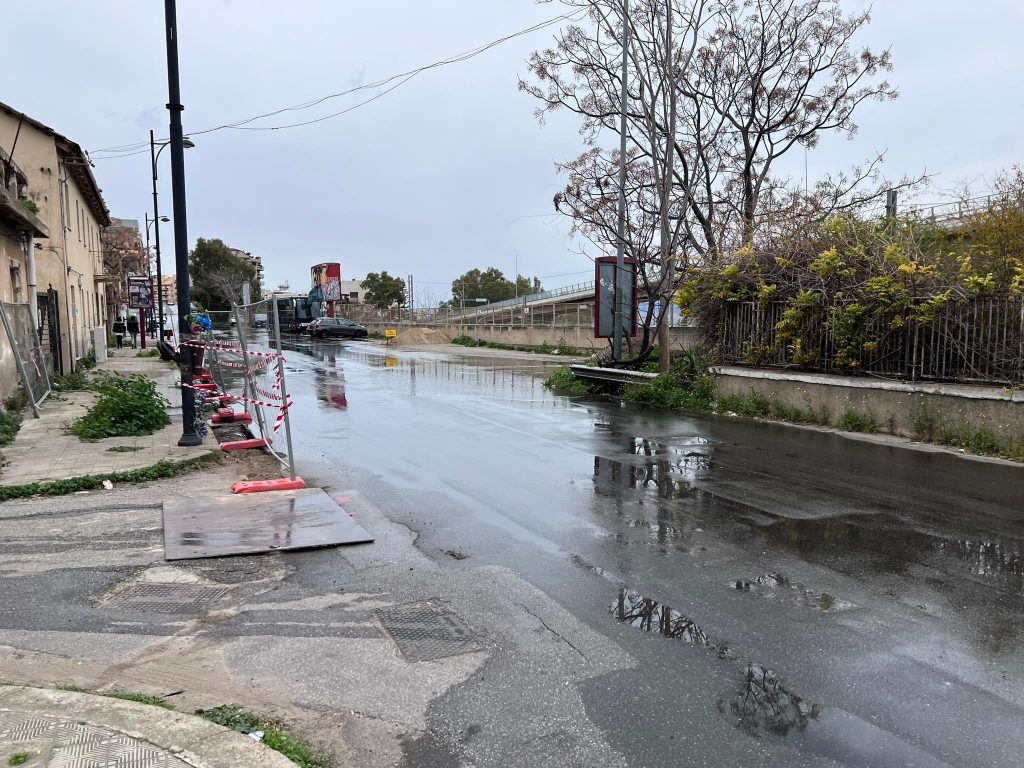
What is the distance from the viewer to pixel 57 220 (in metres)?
23.8

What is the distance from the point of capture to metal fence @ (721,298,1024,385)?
35.7 ft

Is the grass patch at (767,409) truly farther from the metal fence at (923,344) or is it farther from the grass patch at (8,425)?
the grass patch at (8,425)

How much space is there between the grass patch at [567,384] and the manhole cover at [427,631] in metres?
13.2

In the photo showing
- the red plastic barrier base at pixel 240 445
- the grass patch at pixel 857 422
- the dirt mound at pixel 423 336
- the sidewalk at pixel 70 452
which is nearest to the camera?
the sidewalk at pixel 70 452

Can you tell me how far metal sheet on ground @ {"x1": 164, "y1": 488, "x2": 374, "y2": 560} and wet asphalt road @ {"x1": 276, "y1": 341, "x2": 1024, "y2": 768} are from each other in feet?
2.21

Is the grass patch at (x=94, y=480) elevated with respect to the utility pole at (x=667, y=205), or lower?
lower

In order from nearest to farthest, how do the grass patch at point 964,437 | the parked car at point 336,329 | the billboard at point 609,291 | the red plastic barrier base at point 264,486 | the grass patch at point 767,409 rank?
the red plastic barrier base at point 264,486, the grass patch at point 964,437, the grass patch at point 767,409, the billboard at point 609,291, the parked car at point 336,329

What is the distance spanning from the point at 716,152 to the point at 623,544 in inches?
726

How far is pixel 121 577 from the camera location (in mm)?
5660

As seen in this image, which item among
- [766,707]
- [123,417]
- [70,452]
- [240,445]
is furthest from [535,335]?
[766,707]

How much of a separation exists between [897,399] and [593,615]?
29.1 ft

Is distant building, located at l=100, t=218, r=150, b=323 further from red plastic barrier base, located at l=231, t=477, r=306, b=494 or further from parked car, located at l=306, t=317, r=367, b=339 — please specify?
red plastic barrier base, located at l=231, t=477, r=306, b=494

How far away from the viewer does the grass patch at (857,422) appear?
473 inches

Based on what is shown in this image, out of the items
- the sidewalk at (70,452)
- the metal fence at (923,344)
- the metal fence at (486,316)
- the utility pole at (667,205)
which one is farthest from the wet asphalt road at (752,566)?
the metal fence at (486,316)
